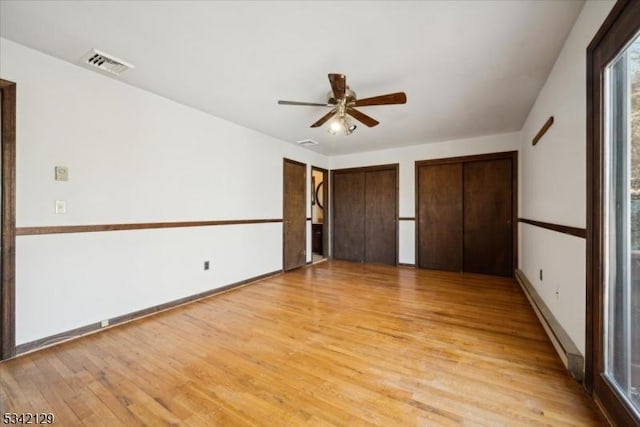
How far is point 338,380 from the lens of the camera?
173cm

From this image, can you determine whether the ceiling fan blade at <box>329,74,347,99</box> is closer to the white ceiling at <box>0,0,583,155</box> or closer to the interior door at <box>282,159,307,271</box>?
the white ceiling at <box>0,0,583,155</box>

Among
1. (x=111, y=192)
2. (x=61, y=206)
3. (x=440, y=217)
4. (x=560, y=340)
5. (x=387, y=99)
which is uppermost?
(x=387, y=99)

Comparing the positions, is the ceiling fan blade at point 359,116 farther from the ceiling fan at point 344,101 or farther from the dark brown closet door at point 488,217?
the dark brown closet door at point 488,217

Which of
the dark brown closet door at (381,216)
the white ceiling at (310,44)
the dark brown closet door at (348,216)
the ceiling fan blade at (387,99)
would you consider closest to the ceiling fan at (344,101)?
the ceiling fan blade at (387,99)

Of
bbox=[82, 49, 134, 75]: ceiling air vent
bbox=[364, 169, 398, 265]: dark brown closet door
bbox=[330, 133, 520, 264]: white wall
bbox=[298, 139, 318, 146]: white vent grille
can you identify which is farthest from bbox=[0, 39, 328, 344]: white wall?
bbox=[330, 133, 520, 264]: white wall

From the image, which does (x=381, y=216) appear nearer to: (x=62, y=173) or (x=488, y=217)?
(x=488, y=217)

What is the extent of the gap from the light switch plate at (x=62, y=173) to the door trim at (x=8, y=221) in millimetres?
251

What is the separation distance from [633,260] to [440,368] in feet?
3.94

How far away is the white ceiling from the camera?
5.56 feet

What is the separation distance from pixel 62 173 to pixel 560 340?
4080 millimetres

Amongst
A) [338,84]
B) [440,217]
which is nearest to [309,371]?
[338,84]

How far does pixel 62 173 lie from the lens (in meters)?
2.27

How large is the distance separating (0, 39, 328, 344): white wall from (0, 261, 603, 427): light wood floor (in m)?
0.36

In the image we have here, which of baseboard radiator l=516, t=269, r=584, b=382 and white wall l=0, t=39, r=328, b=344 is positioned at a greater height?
white wall l=0, t=39, r=328, b=344
